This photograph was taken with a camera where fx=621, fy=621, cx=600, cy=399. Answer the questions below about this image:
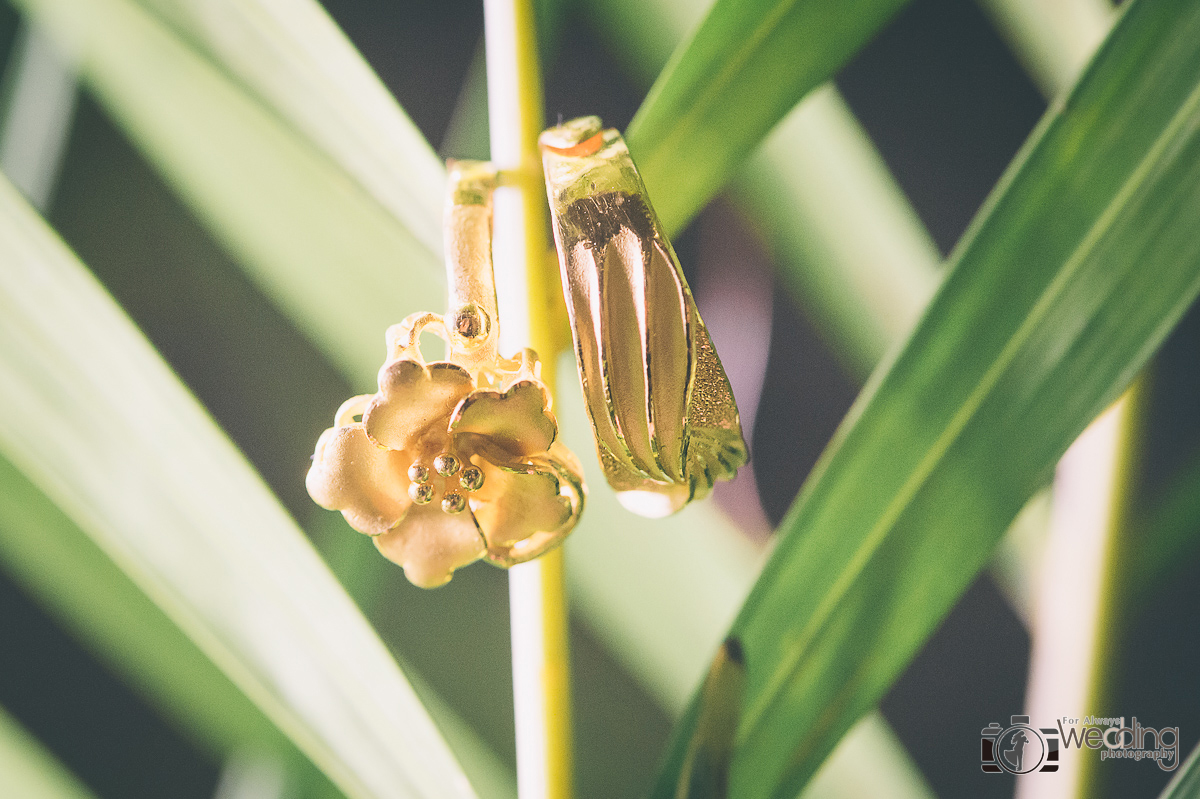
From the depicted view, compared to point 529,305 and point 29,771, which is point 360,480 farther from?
point 29,771

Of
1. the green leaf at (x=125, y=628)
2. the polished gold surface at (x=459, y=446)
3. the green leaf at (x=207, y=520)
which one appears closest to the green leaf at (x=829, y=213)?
the polished gold surface at (x=459, y=446)

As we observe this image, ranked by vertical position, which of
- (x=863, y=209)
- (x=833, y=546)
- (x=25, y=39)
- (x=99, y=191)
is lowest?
(x=833, y=546)

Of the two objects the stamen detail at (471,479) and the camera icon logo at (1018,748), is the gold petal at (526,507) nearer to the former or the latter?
the stamen detail at (471,479)

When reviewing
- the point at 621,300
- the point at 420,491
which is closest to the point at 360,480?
the point at 420,491

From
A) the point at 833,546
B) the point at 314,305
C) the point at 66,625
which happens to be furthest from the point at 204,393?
the point at 833,546

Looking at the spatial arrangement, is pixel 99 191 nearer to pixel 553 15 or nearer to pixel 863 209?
pixel 553 15

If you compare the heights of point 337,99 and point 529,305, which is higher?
point 337,99

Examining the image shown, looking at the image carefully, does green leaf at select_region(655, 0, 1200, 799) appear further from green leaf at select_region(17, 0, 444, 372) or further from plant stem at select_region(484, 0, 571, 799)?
green leaf at select_region(17, 0, 444, 372)
